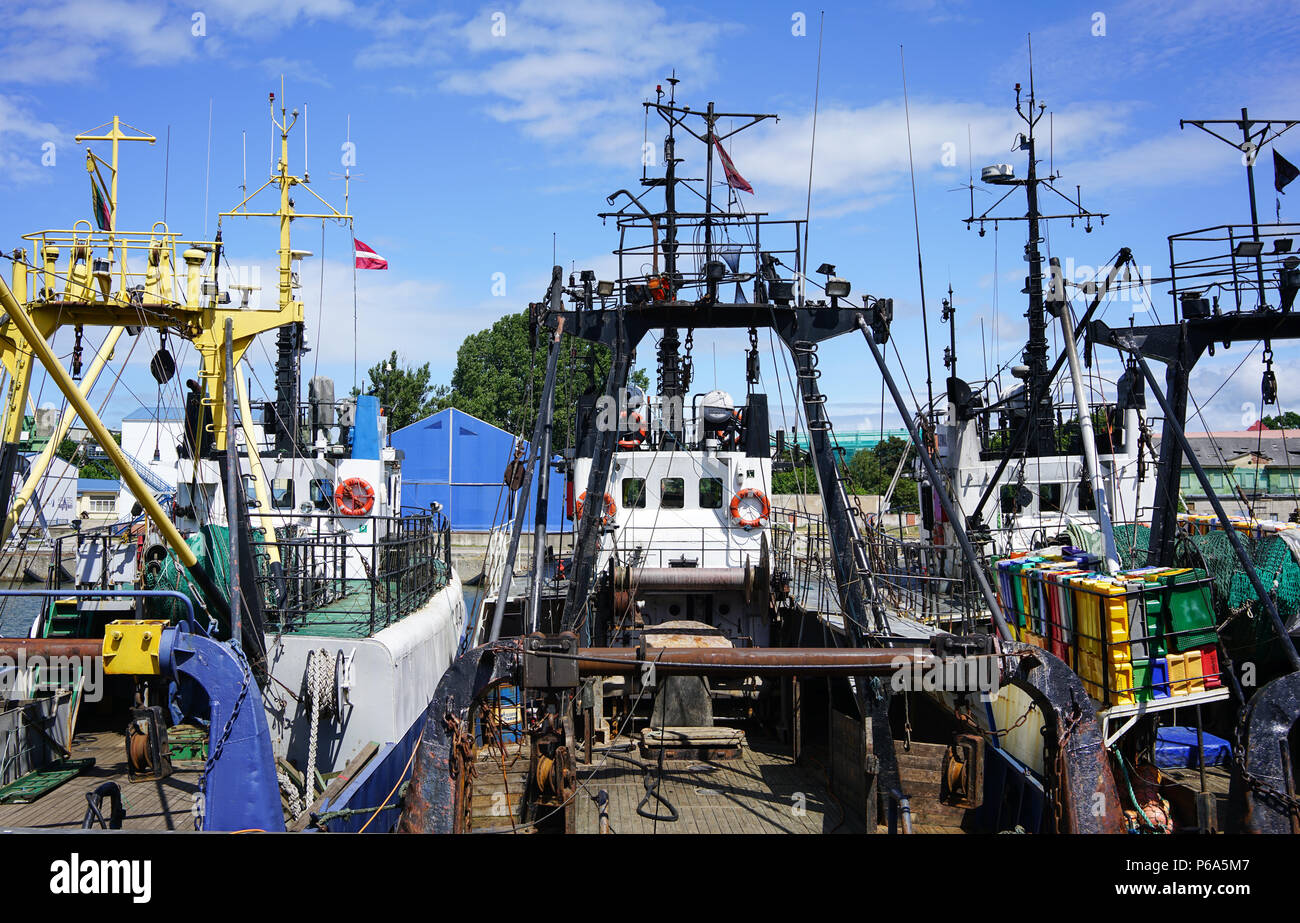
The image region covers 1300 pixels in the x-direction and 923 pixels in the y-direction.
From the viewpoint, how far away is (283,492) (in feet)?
67.7

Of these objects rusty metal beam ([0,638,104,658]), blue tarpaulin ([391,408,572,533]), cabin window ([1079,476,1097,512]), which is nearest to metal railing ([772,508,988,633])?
cabin window ([1079,476,1097,512])

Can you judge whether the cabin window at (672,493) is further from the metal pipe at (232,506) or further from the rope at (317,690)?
the metal pipe at (232,506)

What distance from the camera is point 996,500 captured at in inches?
821

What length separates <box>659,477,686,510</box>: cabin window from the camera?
58.2ft

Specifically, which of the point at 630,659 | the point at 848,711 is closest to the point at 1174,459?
the point at 848,711

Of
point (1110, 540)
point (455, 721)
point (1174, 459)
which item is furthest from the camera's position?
point (1110, 540)

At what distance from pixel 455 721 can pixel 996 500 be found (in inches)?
656

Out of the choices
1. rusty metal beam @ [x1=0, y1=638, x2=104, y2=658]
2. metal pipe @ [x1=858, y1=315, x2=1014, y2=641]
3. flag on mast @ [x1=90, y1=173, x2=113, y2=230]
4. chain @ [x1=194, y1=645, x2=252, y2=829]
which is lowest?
chain @ [x1=194, y1=645, x2=252, y2=829]

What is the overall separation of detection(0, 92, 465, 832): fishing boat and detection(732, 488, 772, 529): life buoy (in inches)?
220

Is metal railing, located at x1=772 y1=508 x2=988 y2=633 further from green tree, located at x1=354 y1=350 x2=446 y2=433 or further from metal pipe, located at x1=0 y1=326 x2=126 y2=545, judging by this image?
green tree, located at x1=354 y1=350 x2=446 y2=433

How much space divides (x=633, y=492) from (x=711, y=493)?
1.52 meters

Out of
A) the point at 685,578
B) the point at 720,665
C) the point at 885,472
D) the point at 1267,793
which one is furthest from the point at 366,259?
the point at 885,472
